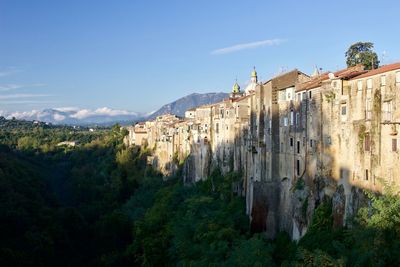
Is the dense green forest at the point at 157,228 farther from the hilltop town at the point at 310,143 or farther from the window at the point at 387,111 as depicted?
the window at the point at 387,111

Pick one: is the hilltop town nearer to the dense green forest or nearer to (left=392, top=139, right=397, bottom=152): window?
(left=392, top=139, right=397, bottom=152): window

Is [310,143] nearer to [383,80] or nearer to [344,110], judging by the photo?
[344,110]

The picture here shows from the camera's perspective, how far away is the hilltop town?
23125mm

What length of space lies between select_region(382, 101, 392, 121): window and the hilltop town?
45 mm

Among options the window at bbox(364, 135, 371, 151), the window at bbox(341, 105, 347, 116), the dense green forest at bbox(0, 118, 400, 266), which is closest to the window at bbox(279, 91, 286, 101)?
the window at bbox(341, 105, 347, 116)

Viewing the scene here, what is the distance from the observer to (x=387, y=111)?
2270 centimetres

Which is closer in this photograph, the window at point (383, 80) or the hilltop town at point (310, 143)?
the window at point (383, 80)

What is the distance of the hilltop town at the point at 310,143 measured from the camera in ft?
75.9

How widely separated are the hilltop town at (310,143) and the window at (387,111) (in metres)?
0.04

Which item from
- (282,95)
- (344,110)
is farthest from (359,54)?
(344,110)

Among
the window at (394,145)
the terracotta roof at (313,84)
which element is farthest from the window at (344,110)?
the window at (394,145)

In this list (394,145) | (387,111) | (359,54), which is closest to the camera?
(394,145)

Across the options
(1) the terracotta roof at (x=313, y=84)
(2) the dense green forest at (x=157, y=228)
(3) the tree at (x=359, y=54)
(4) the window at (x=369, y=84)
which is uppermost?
(3) the tree at (x=359, y=54)

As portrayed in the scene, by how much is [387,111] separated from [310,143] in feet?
21.8
